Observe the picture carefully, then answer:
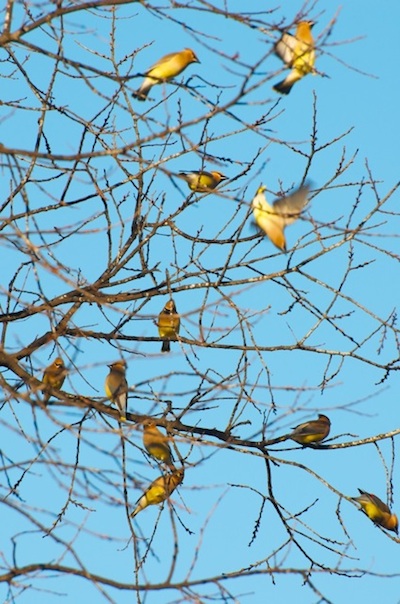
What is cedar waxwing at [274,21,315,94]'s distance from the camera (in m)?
4.19

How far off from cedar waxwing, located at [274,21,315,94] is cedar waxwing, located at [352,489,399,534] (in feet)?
8.49

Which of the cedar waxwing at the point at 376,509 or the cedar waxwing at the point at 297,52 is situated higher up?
the cedar waxwing at the point at 297,52

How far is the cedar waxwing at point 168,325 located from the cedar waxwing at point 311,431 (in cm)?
89

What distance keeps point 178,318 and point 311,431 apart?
6.82 ft

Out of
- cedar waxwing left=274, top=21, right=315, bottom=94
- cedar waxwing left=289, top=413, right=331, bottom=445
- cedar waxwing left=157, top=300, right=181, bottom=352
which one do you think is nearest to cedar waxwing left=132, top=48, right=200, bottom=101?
cedar waxwing left=274, top=21, right=315, bottom=94

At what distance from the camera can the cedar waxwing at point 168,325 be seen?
458 centimetres

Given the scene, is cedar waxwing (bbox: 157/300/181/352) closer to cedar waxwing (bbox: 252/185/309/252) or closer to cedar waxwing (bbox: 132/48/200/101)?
cedar waxwing (bbox: 252/185/309/252)

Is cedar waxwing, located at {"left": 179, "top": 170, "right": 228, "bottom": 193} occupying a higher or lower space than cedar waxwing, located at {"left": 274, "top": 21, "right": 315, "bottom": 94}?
higher

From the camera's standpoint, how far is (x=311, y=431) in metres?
6.54

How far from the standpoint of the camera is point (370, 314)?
532 centimetres

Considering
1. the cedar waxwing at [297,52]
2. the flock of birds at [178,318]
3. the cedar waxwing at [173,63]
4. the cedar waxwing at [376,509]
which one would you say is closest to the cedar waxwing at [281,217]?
the flock of birds at [178,318]

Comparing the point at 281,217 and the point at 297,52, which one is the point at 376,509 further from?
the point at 297,52

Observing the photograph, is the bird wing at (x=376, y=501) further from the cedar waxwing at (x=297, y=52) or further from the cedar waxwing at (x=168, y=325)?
the cedar waxwing at (x=297, y=52)

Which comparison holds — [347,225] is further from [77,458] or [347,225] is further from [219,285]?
[77,458]
